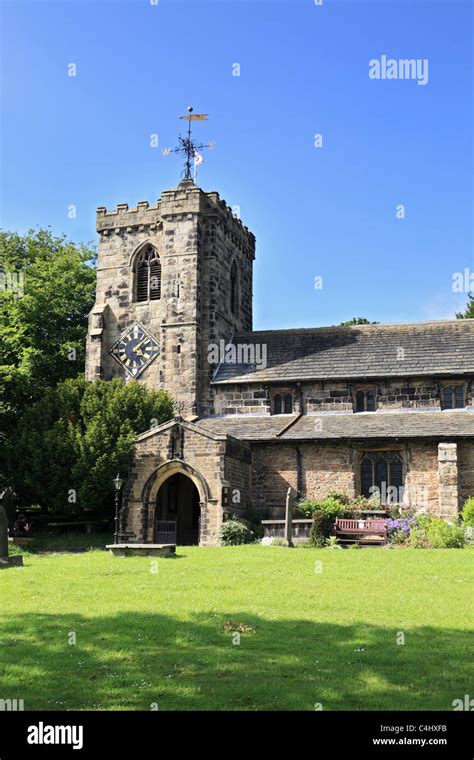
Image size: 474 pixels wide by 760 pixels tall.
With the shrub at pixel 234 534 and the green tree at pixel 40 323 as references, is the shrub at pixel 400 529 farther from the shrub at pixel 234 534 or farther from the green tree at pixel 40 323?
the green tree at pixel 40 323

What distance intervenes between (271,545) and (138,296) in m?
17.0

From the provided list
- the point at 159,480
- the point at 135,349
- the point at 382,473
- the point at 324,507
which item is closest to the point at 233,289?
the point at 135,349

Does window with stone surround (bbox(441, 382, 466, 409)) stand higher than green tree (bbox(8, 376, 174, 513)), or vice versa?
window with stone surround (bbox(441, 382, 466, 409))

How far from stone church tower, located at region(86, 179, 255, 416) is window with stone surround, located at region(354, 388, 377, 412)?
21.3 feet

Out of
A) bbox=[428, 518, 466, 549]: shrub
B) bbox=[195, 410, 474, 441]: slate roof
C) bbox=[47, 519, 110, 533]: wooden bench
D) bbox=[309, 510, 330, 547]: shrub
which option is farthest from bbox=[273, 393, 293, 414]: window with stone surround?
bbox=[428, 518, 466, 549]: shrub

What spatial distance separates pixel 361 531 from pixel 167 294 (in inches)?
616

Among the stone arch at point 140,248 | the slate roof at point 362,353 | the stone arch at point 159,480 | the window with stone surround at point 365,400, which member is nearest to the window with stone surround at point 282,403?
the slate roof at point 362,353

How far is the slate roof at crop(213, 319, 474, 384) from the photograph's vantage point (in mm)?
33562

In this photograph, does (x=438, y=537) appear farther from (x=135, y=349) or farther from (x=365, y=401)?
(x=135, y=349)

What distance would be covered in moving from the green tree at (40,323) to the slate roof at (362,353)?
825 centimetres

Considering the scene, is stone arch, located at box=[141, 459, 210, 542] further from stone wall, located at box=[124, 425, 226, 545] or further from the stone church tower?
the stone church tower

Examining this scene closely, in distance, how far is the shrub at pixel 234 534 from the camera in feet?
88.2
